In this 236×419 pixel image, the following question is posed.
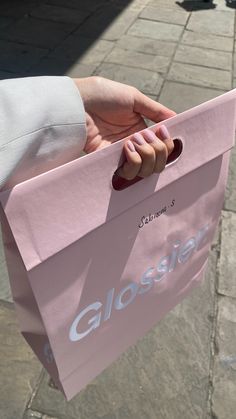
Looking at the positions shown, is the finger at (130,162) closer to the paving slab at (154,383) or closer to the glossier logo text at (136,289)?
the glossier logo text at (136,289)

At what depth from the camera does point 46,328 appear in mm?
970

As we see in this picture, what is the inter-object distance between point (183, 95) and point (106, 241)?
295 centimetres

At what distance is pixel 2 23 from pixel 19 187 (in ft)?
16.0

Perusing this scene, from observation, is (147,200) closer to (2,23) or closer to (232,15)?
(2,23)

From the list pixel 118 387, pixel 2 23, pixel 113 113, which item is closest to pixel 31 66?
pixel 2 23

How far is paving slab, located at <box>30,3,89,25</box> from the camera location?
205 inches

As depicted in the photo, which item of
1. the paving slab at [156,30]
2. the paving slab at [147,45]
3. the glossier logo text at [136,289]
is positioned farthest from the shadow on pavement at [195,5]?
the glossier logo text at [136,289]

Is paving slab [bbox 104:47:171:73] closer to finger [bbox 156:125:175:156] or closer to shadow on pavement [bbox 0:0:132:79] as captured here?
shadow on pavement [bbox 0:0:132:79]

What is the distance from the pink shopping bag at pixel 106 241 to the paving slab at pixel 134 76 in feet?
8.56

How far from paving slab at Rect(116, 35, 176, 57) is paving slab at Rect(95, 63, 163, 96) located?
576 mm

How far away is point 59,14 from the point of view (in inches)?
212

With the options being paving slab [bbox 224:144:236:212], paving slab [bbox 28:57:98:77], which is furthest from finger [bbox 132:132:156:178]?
paving slab [bbox 28:57:98:77]

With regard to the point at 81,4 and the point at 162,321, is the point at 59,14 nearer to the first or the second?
the point at 81,4

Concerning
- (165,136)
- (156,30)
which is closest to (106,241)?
(165,136)
